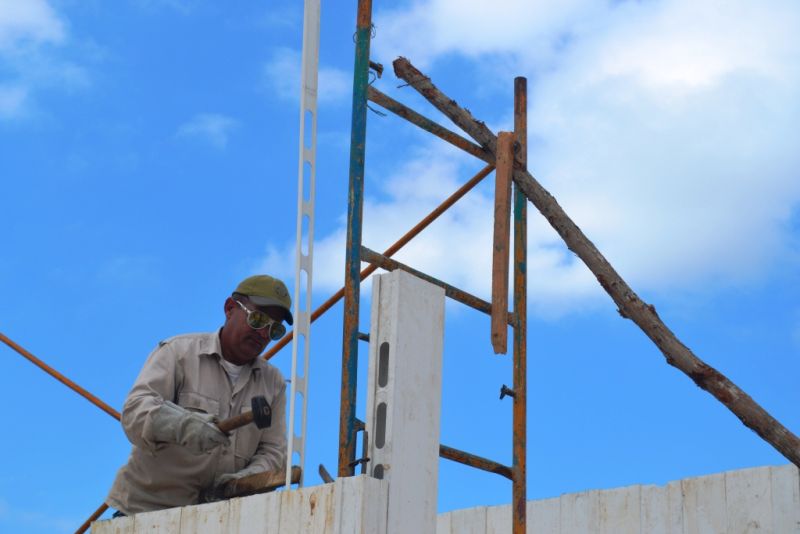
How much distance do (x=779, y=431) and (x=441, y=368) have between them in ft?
6.13

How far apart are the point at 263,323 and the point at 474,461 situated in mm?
1419

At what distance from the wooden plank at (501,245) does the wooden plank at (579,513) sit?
1.89 meters

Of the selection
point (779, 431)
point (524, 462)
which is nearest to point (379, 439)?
point (524, 462)

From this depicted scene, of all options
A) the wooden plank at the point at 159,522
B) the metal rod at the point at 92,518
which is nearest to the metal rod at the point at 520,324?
the wooden plank at the point at 159,522

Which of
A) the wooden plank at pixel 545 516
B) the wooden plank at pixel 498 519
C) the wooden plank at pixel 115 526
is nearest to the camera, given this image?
the wooden plank at pixel 115 526

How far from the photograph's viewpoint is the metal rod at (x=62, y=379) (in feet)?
25.3

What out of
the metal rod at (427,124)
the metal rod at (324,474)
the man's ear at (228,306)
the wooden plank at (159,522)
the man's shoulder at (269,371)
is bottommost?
the wooden plank at (159,522)

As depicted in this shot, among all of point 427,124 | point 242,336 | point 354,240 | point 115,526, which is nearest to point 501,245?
point 354,240

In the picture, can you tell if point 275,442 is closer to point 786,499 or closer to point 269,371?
point 269,371

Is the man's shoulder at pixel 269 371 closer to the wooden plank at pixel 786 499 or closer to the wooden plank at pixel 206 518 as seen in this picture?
the wooden plank at pixel 206 518

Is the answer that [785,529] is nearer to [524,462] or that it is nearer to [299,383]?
[524,462]

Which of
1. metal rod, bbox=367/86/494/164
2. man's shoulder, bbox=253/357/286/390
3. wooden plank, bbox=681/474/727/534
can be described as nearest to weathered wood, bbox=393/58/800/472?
metal rod, bbox=367/86/494/164

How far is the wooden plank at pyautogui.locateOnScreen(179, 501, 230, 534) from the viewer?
16.6 ft

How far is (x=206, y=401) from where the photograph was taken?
20.4 feet
